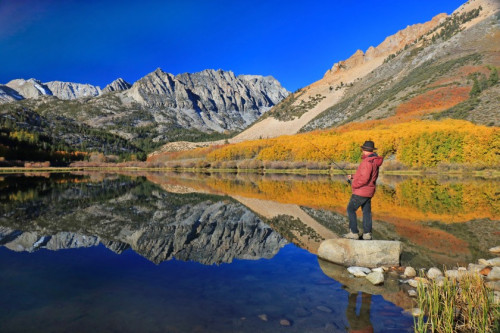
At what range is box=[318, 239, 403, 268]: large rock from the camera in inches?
372

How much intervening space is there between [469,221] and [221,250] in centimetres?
1309

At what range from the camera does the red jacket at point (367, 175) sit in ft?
33.5

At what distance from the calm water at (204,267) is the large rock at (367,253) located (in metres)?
0.65

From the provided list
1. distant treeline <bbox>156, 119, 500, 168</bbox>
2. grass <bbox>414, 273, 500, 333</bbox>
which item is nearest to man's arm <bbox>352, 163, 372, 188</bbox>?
grass <bbox>414, 273, 500, 333</bbox>

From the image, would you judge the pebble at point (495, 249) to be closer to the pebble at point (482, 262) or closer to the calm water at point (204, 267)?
the calm water at point (204, 267)

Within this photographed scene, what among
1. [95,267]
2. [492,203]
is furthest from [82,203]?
[492,203]

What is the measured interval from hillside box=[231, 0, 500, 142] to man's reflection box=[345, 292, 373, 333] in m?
78.1

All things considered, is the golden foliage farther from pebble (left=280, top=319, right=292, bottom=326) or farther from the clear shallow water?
pebble (left=280, top=319, right=292, bottom=326)

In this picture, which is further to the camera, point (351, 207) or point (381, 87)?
point (381, 87)

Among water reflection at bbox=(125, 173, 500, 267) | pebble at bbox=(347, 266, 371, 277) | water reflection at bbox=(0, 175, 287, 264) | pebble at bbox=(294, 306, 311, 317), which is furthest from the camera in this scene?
water reflection at bbox=(0, 175, 287, 264)

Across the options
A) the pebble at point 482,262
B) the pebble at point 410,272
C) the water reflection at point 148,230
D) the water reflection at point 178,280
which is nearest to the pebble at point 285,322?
the water reflection at point 178,280

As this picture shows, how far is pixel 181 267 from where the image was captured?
9.98 m

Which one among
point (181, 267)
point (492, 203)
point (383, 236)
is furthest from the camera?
point (492, 203)

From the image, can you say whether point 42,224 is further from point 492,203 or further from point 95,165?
point 95,165
